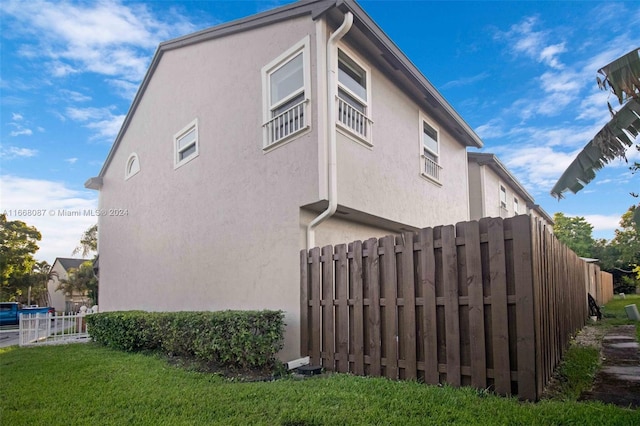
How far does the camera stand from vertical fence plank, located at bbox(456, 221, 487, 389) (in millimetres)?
4543

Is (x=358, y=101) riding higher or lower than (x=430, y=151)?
higher

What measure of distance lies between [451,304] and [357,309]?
5.09 ft

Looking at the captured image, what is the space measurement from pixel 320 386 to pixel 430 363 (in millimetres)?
1391

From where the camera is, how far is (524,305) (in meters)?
4.29

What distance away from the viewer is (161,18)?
1098 centimetres

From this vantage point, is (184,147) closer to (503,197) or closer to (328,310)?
(328,310)

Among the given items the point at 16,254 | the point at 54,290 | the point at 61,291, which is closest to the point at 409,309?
the point at 16,254

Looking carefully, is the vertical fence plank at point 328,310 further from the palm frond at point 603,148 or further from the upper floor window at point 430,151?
the upper floor window at point 430,151

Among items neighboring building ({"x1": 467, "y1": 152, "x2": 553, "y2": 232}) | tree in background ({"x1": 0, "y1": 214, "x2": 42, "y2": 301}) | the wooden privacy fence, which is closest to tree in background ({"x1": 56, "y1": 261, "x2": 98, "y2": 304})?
tree in background ({"x1": 0, "y1": 214, "x2": 42, "y2": 301})

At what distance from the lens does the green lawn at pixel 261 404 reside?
370cm

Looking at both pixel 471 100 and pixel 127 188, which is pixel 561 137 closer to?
pixel 471 100

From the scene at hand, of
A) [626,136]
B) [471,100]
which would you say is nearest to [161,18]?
[471,100]

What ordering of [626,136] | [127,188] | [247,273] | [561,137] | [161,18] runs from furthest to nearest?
[127,188], [561,137], [161,18], [247,273], [626,136]

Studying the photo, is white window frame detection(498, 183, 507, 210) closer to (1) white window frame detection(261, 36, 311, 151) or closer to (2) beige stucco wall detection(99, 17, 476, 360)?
(2) beige stucco wall detection(99, 17, 476, 360)
